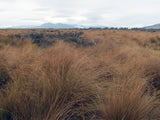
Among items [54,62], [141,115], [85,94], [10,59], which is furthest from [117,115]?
[10,59]

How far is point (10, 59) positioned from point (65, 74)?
5.94 ft

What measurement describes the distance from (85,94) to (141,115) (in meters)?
0.84

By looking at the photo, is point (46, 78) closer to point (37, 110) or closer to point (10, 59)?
point (37, 110)

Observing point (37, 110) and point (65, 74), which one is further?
point (65, 74)

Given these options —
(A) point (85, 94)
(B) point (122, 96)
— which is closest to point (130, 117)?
(B) point (122, 96)

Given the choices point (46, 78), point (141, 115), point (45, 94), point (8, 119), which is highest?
point (46, 78)

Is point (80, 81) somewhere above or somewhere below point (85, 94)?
above

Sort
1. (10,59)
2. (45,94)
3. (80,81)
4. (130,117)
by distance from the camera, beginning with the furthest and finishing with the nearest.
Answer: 1. (10,59)
2. (80,81)
3. (45,94)
4. (130,117)

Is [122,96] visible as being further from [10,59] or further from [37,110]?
[10,59]

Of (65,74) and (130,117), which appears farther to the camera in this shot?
(65,74)

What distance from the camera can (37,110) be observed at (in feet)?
5.17

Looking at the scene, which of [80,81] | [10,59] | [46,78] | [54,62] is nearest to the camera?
[46,78]

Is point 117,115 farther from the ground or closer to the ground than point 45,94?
closer to the ground

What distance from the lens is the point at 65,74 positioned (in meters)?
2.26
